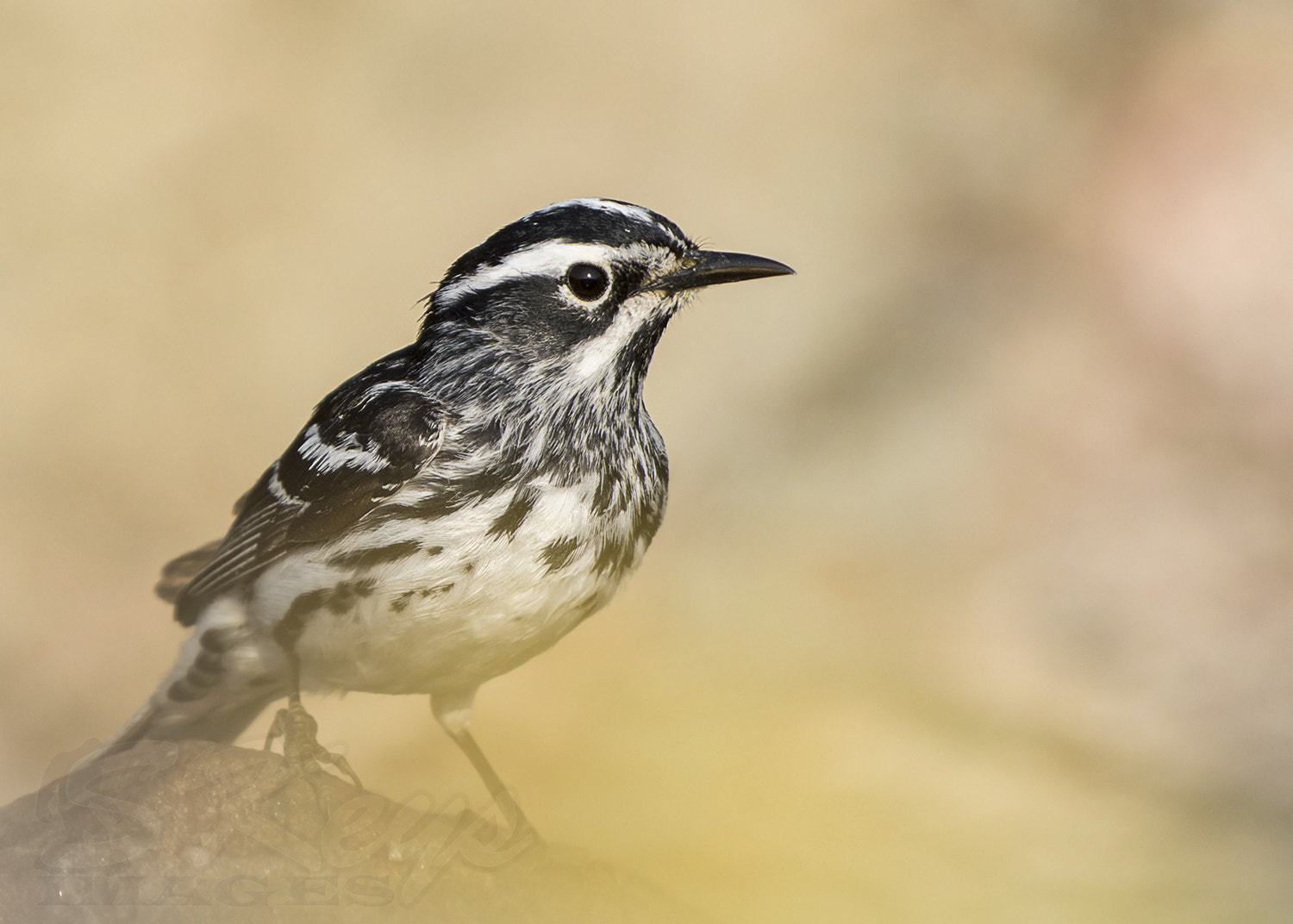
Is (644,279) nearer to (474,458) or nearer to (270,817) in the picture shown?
(474,458)

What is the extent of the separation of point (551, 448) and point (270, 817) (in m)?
1.32

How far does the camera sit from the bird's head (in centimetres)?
306

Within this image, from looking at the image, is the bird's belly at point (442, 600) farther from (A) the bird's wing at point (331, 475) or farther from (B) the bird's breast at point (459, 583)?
(A) the bird's wing at point (331, 475)

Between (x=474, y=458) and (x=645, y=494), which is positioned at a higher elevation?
(x=645, y=494)

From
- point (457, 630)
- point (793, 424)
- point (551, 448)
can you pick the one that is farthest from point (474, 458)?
point (793, 424)

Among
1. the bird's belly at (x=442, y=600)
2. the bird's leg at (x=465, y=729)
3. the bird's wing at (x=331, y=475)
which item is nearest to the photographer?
the bird's belly at (x=442, y=600)

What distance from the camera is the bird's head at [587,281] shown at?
3.06 m

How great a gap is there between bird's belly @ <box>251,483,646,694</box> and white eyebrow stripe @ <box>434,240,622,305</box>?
62 cm

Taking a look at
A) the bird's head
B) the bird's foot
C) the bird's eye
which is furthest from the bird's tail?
the bird's eye

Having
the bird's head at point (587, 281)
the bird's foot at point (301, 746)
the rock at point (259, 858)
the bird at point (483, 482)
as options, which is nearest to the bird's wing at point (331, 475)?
the bird at point (483, 482)

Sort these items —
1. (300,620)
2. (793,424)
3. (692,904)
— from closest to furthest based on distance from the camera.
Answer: (300,620)
(692,904)
(793,424)

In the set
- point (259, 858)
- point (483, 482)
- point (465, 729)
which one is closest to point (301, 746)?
point (259, 858)

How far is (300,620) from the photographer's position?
3309 millimetres

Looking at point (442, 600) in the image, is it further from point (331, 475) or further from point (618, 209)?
point (618, 209)
